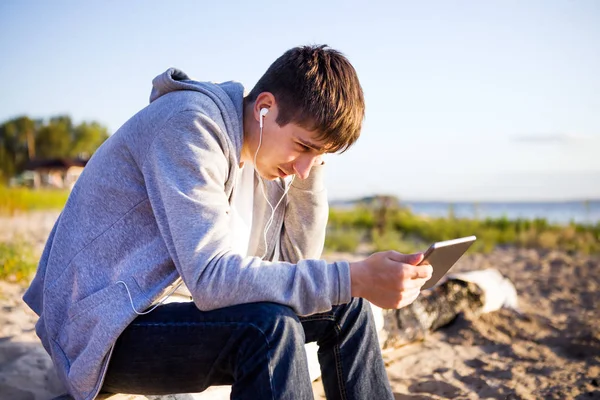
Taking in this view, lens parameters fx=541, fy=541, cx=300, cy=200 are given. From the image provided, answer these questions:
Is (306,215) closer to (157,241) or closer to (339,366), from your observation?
(339,366)

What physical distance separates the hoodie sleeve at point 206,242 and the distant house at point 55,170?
30.8 metres

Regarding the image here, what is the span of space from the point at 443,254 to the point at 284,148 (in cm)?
66

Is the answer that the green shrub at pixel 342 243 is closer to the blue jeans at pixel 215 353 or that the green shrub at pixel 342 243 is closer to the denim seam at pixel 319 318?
the denim seam at pixel 319 318

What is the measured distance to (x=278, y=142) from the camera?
193 cm

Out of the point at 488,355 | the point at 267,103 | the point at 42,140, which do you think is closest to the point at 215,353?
the point at 267,103

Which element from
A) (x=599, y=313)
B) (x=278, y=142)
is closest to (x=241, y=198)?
(x=278, y=142)

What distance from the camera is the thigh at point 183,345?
1.56 m

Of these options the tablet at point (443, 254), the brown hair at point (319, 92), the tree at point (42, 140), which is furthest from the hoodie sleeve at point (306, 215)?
the tree at point (42, 140)

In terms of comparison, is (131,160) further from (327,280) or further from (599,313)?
(599,313)

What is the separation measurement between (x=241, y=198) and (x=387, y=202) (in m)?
8.32

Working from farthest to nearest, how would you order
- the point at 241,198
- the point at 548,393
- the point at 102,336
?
the point at 548,393 → the point at 241,198 → the point at 102,336

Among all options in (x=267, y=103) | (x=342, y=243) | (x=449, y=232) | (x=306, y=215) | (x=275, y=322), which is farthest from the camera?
(x=449, y=232)

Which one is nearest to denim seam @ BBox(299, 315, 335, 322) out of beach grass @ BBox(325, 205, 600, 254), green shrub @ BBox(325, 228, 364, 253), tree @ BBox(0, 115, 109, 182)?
beach grass @ BBox(325, 205, 600, 254)

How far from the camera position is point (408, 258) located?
5.49ft
